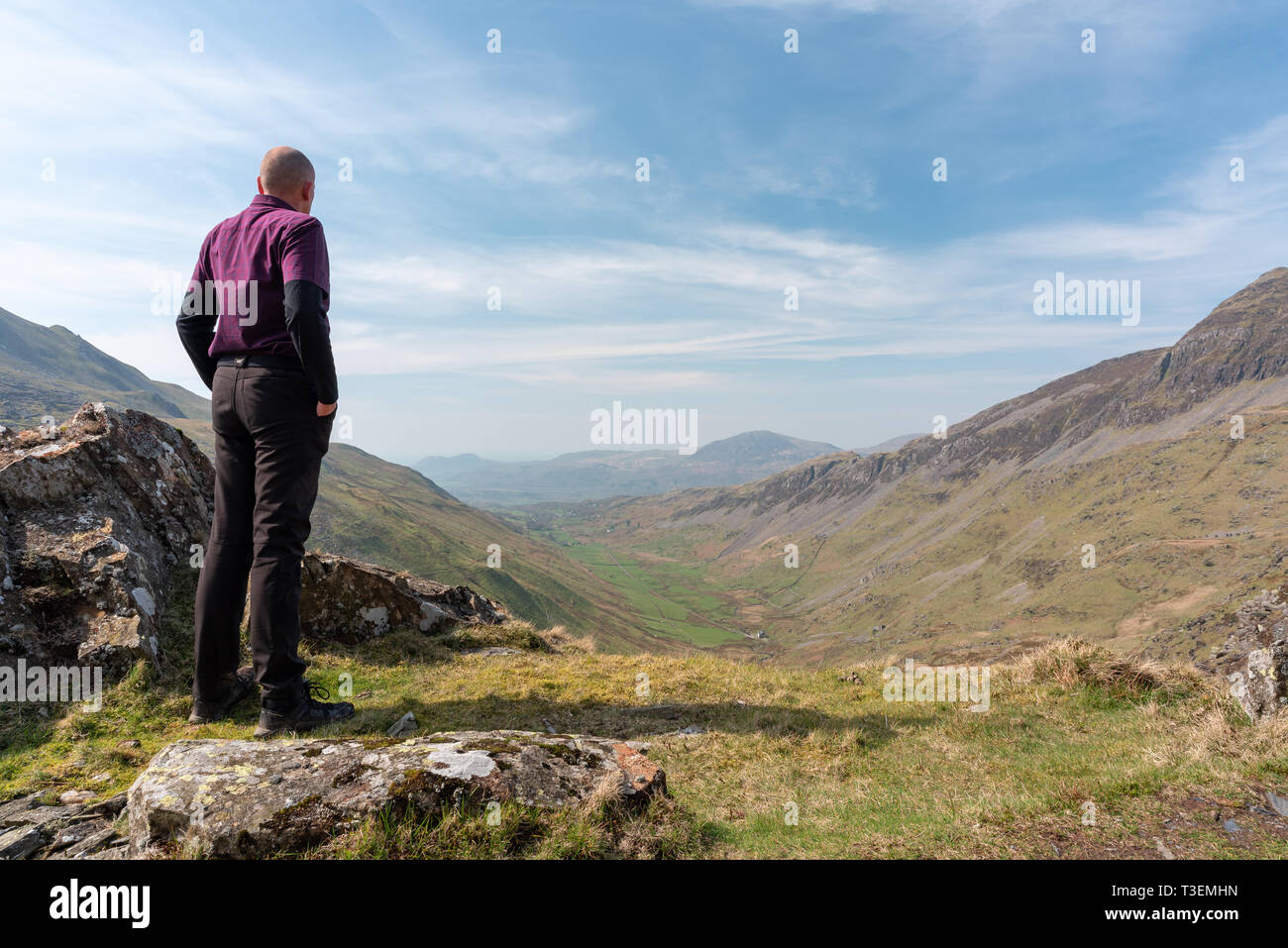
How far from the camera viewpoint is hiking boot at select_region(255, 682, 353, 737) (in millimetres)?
6848

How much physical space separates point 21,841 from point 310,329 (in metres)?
Answer: 4.94

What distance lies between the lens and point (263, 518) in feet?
22.6

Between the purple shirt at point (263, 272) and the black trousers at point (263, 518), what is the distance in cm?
39

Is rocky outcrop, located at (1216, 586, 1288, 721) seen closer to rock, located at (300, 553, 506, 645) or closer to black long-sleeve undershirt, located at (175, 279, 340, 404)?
black long-sleeve undershirt, located at (175, 279, 340, 404)

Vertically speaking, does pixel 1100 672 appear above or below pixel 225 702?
below

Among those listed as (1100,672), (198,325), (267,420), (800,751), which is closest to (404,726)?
(267,420)

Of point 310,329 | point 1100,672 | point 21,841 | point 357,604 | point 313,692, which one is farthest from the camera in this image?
point 357,604

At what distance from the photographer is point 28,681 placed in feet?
24.2

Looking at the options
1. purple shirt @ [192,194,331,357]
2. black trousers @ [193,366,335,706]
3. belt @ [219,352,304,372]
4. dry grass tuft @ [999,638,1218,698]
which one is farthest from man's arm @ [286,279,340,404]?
dry grass tuft @ [999,638,1218,698]

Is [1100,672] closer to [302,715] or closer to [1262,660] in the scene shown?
[1262,660]

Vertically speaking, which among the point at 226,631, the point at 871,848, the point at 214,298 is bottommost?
the point at 871,848
